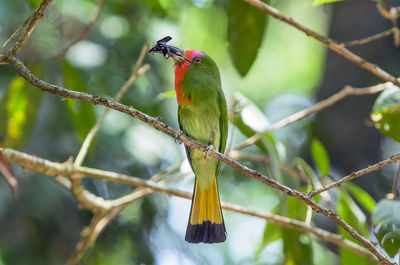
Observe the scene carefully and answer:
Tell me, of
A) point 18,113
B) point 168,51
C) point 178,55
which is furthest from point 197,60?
point 18,113

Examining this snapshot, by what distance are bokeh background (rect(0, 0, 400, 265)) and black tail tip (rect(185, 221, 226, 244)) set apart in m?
0.37

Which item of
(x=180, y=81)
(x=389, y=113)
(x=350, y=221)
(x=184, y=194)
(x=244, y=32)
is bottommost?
(x=350, y=221)

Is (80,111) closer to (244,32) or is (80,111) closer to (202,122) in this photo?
(202,122)

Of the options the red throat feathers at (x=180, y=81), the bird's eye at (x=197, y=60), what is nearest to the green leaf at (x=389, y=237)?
the red throat feathers at (x=180, y=81)

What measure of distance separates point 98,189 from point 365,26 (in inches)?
121

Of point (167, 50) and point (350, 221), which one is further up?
point (167, 50)

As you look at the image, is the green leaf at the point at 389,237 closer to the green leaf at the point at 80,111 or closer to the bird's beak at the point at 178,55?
the bird's beak at the point at 178,55

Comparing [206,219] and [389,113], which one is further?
[206,219]

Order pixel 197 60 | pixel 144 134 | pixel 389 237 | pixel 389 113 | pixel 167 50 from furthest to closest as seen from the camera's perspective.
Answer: pixel 144 134
pixel 197 60
pixel 167 50
pixel 389 113
pixel 389 237

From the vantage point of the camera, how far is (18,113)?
2.86 meters

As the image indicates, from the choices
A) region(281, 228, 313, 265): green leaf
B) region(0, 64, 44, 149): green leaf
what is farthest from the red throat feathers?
region(281, 228, 313, 265): green leaf

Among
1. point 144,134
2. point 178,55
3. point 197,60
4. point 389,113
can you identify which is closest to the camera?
point 389,113

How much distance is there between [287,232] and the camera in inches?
114

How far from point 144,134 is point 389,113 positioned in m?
1.94
